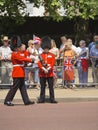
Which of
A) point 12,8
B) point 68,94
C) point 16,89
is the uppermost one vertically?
point 12,8

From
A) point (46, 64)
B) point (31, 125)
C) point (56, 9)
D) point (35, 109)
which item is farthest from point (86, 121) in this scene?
point (56, 9)

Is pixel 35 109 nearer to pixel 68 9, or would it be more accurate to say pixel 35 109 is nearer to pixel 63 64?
pixel 63 64

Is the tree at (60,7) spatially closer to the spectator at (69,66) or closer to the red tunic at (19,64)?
the spectator at (69,66)

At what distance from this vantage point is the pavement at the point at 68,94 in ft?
54.2

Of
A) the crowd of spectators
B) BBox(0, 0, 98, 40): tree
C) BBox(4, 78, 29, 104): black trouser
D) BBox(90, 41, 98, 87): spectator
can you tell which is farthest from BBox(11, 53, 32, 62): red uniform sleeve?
BBox(0, 0, 98, 40): tree

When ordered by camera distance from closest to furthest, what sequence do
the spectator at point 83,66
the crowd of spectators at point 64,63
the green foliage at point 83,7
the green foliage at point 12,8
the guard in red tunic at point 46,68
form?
the guard in red tunic at point 46,68
the crowd of spectators at point 64,63
the spectator at point 83,66
the green foliage at point 12,8
the green foliage at point 83,7

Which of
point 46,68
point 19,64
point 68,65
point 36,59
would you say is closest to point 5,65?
point 36,59

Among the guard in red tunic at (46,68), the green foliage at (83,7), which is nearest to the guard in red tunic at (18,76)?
the guard in red tunic at (46,68)

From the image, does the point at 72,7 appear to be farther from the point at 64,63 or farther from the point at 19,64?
the point at 19,64

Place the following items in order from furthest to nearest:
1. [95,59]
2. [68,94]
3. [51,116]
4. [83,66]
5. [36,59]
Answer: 1. [95,59]
2. [83,66]
3. [36,59]
4. [68,94]
5. [51,116]

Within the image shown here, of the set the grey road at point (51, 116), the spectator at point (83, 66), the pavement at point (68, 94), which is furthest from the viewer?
the spectator at point (83, 66)

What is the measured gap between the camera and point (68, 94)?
17.4 m

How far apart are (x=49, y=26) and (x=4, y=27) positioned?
2864mm

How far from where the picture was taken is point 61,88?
18.7 meters
